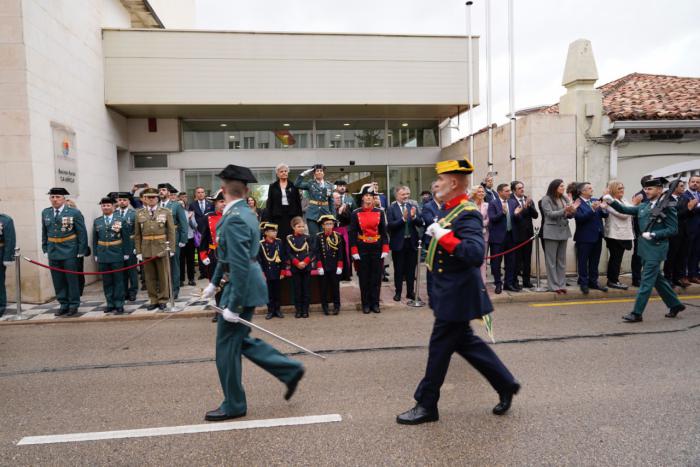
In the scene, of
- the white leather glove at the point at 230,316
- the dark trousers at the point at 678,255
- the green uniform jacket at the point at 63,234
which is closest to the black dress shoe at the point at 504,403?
the white leather glove at the point at 230,316

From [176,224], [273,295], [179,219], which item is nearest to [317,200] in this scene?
[273,295]

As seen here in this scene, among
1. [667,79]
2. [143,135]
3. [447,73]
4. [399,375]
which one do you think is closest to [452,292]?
[399,375]

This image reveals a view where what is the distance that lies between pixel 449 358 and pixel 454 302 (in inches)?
17.6

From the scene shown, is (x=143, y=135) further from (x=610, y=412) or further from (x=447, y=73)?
(x=610, y=412)

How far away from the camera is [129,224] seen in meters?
8.97

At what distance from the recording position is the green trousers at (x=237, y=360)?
4055 millimetres

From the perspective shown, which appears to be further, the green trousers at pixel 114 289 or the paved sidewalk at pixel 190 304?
the green trousers at pixel 114 289

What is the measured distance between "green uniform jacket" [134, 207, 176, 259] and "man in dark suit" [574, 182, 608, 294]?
24.6ft

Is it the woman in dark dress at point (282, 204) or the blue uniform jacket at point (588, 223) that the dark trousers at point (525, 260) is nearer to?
the blue uniform jacket at point (588, 223)

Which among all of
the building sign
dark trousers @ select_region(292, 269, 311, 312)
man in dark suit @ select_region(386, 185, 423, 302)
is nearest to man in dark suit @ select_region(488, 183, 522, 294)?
man in dark suit @ select_region(386, 185, 423, 302)

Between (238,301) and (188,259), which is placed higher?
(238,301)

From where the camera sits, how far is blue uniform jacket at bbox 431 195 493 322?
12.4 feet

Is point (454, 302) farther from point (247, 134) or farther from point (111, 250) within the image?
point (247, 134)

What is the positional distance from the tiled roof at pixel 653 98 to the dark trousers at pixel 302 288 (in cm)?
812
